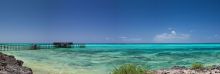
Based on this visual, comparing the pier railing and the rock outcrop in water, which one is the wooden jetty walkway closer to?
the pier railing

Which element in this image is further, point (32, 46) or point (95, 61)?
point (32, 46)

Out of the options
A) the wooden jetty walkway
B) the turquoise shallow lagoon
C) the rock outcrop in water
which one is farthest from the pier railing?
the rock outcrop in water

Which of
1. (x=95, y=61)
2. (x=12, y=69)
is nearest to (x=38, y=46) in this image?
(x=95, y=61)

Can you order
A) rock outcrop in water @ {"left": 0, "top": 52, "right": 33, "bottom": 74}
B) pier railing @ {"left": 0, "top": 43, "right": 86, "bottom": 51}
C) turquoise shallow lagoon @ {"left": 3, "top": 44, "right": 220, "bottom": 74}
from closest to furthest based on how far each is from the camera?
rock outcrop in water @ {"left": 0, "top": 52, "right": 33, "bottom": 74} < turquoise shallow lagoon @ {"left": 3, "top": 44, "right": 220, "bottom": 74} < pier railing @ {"left": 0, "top": 43, "right": 86, "bottom": 51}

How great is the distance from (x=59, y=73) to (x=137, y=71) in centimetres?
1192

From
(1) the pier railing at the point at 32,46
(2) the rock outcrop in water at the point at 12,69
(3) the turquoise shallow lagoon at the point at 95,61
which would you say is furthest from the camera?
(1) the pier railing at the point at 32,46

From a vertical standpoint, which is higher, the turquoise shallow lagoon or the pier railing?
the pier railing

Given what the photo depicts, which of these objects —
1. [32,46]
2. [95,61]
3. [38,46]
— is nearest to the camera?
[95,61]

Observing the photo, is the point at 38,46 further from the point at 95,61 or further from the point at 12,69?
the point at 12,69

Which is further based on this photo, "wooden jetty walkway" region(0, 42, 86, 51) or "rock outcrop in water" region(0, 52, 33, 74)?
"wooden jetty walkway" region(0, 42, 86, 51)

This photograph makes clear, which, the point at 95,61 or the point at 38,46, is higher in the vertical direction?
the point at 38,46

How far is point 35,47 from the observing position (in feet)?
316

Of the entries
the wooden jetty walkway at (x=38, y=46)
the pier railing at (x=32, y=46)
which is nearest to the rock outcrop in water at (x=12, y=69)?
the pier railing at (x=32, y=46)

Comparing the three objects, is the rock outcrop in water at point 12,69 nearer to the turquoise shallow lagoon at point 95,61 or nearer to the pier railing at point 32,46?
the turquoise shallow lagoon at point 95,61
